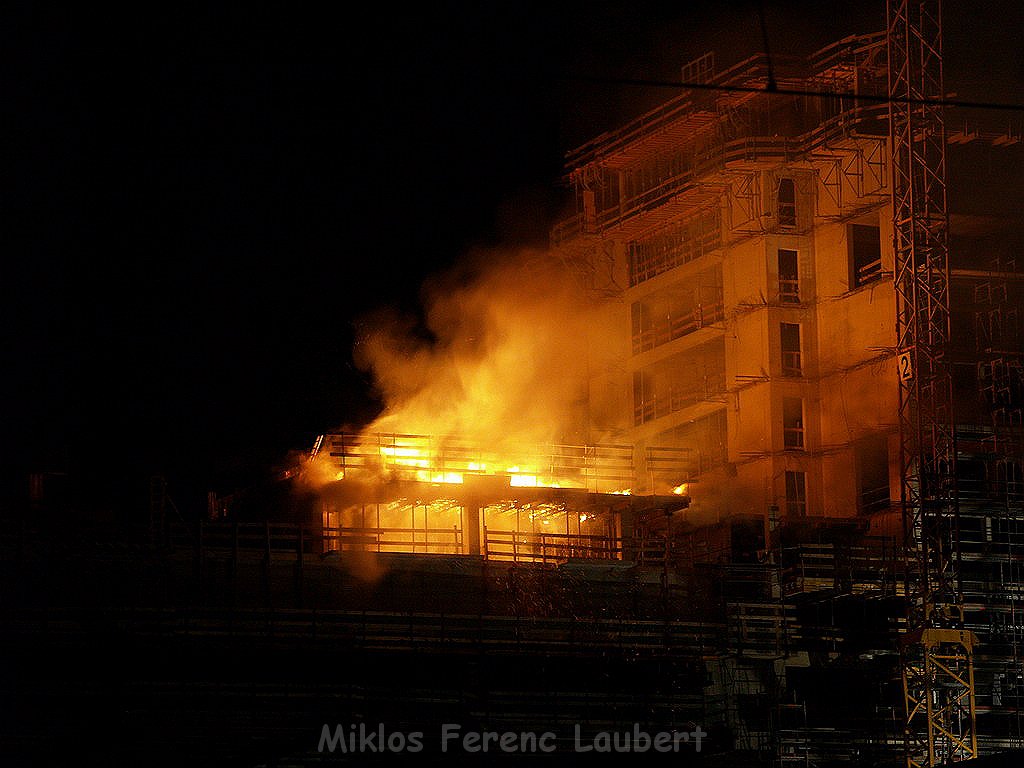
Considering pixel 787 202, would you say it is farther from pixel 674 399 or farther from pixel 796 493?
pixel 796 493

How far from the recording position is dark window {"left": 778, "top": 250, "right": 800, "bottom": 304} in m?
72.3

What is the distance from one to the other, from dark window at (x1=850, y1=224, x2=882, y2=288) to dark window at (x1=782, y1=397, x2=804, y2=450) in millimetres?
4947

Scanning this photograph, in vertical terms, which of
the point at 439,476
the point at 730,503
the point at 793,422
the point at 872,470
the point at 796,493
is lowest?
the point at 730,503

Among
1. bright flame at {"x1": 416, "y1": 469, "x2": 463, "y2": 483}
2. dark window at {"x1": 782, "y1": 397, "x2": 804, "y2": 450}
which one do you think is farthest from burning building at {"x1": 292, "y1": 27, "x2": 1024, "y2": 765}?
dark window at {"x1": 782, "y1": 397, "x2": 804, "y2": 450}

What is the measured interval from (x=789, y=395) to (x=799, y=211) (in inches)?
282

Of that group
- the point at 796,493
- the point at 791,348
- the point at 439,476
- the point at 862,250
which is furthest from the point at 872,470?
the point at 439,476

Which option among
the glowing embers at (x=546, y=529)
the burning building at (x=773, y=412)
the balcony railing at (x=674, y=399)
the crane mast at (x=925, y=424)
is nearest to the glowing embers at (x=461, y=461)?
the burning building at (x=773, y=412)

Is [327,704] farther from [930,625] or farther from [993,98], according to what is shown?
[993,98]

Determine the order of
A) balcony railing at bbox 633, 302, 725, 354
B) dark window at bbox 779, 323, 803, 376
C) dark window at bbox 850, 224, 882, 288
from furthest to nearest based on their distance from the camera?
balcony railing at bbox 633, 302, 725, 354 < dark window at bbox 779, 323, 803, 376 < dark window at bbox 850, 224, 882, 288

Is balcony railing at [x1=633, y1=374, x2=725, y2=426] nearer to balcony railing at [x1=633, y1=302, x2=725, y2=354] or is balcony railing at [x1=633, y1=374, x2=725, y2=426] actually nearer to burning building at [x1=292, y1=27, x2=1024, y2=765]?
burning building at [x1=292, y1=27, x2=1024, y2=765]

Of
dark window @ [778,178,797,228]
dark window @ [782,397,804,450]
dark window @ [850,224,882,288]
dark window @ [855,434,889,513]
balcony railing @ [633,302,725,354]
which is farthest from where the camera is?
balcony railing @ [633,302,725,354]

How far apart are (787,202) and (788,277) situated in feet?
9.95

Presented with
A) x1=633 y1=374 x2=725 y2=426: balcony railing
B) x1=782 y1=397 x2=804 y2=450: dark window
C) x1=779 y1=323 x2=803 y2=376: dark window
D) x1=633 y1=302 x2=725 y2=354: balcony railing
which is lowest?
x1=782 y1=397 x2=804 y2=450: dark window

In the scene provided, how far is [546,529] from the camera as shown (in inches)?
2638
